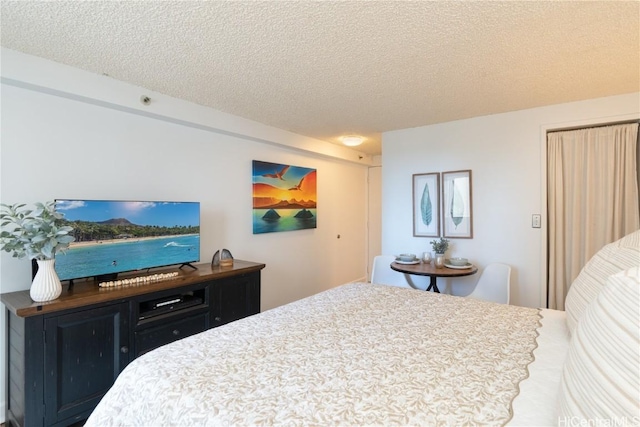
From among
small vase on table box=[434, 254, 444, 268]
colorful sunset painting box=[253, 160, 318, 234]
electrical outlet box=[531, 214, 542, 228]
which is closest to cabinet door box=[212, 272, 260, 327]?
colorful sunset painting box=[253, 160, 318, 234]

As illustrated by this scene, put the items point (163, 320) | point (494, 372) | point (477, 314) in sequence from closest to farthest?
1. point (494, 372)
2. point (477, 314)
3. point (163, 320)

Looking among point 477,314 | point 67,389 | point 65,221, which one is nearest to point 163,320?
point 67,389

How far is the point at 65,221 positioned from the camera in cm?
207

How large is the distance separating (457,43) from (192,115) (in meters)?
2.37

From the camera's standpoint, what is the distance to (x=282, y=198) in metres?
4.11

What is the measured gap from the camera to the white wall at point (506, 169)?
10.3ft

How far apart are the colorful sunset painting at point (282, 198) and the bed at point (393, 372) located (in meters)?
2.22

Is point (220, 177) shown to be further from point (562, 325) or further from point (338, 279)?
point (562, 325)

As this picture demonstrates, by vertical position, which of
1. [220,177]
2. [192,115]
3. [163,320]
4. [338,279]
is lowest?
[338,279]

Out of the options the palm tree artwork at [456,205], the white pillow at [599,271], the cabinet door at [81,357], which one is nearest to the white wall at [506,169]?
the palm tree artwork at [456,205]

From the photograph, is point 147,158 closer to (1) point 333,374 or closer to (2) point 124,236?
(2) point 124,236

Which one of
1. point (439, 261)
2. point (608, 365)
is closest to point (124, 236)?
point (608, 365)

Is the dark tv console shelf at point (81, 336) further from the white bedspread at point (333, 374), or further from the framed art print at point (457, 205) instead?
the framed art print at point (457, 205)

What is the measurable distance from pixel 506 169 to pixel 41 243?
4.09 meters
